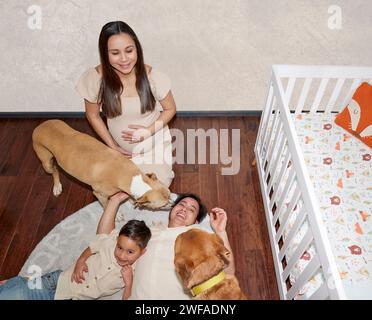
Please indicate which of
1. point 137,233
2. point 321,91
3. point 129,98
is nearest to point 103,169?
point 137,233

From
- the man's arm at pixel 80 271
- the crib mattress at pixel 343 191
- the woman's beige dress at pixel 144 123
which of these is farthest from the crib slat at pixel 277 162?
the man's arm at pixel 80 271

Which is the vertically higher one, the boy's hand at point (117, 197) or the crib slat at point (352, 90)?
the crib slat at point (352, 90)

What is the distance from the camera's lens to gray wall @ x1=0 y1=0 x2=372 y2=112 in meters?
2.43

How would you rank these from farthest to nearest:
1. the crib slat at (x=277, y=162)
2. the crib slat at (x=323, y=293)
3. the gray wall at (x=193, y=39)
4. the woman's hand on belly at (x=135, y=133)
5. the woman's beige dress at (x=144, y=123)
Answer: the gray wall at (x=193, y=39) → the woman's hand on belly at (x=135, y=133) → the woman's beige dress at (x=144, y=123) → the crib slat at (x=277, y=162) → the crib slat at (x=323, y=293)

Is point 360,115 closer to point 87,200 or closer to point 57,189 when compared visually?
point 87,200

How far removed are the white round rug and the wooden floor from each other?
0.24 feet

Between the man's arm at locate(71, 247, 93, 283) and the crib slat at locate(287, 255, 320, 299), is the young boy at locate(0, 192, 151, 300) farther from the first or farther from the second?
the crib slat at locate(287, 255, 320, 299)

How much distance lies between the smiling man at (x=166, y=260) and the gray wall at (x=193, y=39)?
1.18 meters

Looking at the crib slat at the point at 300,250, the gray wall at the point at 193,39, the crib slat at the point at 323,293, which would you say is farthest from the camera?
the gray wall at the point at 193,39

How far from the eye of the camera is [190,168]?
2.74m

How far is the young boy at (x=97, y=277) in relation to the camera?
1.76 metres

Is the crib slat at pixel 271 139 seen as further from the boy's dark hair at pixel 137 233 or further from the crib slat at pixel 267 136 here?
the boy's dark hair at pixel 137 233

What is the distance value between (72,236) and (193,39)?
1606mm

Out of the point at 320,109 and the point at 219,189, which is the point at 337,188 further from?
the point at 320,109
